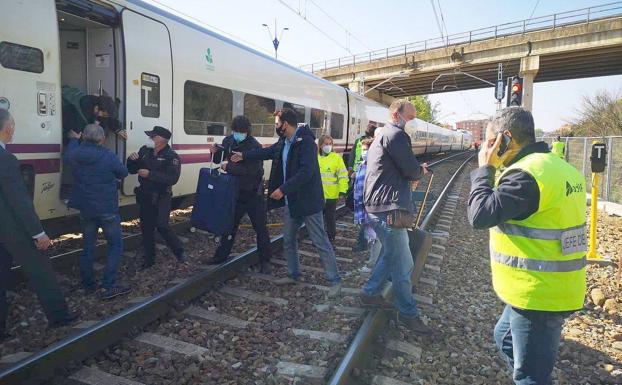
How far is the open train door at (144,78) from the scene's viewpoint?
A: 595 cm

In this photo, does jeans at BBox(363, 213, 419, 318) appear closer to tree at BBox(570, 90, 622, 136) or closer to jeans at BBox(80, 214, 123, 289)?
jeans at BBox(80, 214, 123, 289)

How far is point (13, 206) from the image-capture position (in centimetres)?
353

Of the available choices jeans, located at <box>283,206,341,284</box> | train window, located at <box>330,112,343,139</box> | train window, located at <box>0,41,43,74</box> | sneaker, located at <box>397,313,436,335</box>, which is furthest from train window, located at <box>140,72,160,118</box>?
train window, located at <box>330,112,343,139</box>

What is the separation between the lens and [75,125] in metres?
5.79

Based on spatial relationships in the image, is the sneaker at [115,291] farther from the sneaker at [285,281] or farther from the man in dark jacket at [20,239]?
the sneaker at [285,281]

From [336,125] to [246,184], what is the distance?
9766mm

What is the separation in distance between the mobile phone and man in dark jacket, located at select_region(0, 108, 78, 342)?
Result: 11.4 ft

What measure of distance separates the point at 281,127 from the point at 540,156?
3024 mm

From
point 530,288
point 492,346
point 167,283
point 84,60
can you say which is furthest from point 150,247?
point 530,288

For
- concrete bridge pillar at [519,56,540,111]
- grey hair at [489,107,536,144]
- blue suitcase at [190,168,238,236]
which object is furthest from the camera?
concrete bridge pillar at [519,56,540,111]

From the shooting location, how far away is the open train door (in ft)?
19.5

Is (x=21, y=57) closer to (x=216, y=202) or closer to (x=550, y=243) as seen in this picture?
(x=216, y=202)

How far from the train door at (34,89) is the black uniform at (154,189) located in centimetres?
93

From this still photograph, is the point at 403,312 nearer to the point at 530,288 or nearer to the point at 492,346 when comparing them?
the point at 492,346
